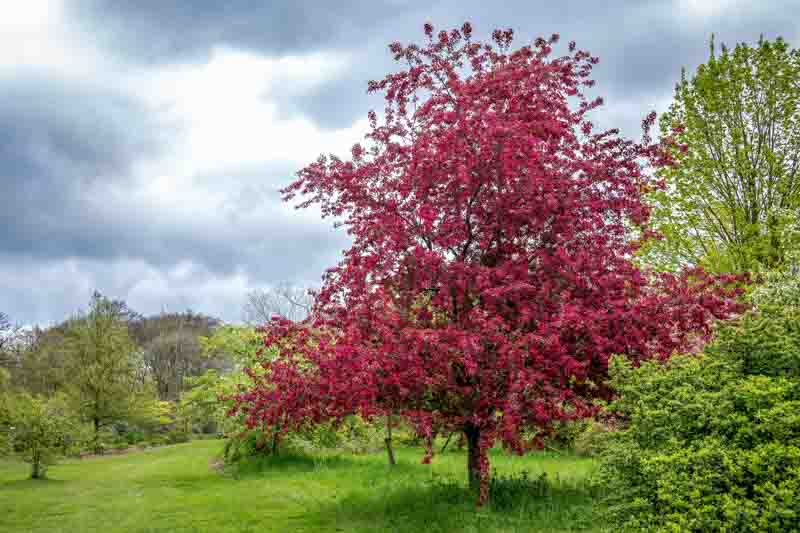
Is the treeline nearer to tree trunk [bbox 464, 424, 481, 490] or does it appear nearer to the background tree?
the background tree

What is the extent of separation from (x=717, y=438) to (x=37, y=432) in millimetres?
18595

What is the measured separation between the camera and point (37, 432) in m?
17.7

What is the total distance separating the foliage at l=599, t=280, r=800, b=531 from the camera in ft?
14.2

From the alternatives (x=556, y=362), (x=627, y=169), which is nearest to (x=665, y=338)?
(x=556, y=362)

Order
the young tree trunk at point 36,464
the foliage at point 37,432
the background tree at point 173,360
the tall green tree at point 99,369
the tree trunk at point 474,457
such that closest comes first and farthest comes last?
the tree trunk at point 474,457
the foliage at point 37,432
the young tree trunk at point 36,464
the tall green tree at point 99,369
the background tree at point 173,360

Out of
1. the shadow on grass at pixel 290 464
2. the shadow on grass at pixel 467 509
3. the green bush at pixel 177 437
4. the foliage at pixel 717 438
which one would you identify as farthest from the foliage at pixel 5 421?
the foliage at pixel 717 438

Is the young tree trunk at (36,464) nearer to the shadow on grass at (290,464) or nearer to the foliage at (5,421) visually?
the foliage at (5,421)

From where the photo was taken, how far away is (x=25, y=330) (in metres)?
45.3

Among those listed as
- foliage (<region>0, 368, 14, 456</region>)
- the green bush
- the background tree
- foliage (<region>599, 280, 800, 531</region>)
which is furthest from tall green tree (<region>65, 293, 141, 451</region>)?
foliage (<region>599, 280, 800, 531</region>)

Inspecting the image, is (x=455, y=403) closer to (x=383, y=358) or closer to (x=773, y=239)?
(x=383, y=358)

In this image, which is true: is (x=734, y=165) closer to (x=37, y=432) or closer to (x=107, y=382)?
(x=37, y=432)

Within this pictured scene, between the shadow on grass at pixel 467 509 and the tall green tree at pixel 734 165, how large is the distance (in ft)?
33.0

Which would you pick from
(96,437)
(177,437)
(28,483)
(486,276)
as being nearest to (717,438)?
(486,276)

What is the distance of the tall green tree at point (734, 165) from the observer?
53.6 feet
